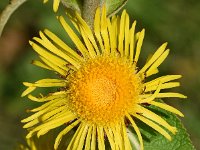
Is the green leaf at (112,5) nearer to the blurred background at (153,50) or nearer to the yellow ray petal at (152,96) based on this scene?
the yellow ray petal at (152,96)

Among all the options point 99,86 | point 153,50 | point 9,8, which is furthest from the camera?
point 153,50

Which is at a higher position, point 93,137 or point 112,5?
point 112,5

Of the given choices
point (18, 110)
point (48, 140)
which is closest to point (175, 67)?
point (18, 110)

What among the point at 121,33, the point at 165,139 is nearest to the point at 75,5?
the point at 121,33

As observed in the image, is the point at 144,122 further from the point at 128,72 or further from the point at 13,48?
the point at 13,48

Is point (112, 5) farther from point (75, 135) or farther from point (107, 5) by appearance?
point (75, 135)

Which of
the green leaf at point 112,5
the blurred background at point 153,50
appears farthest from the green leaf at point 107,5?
the blurred background at point 153,50
